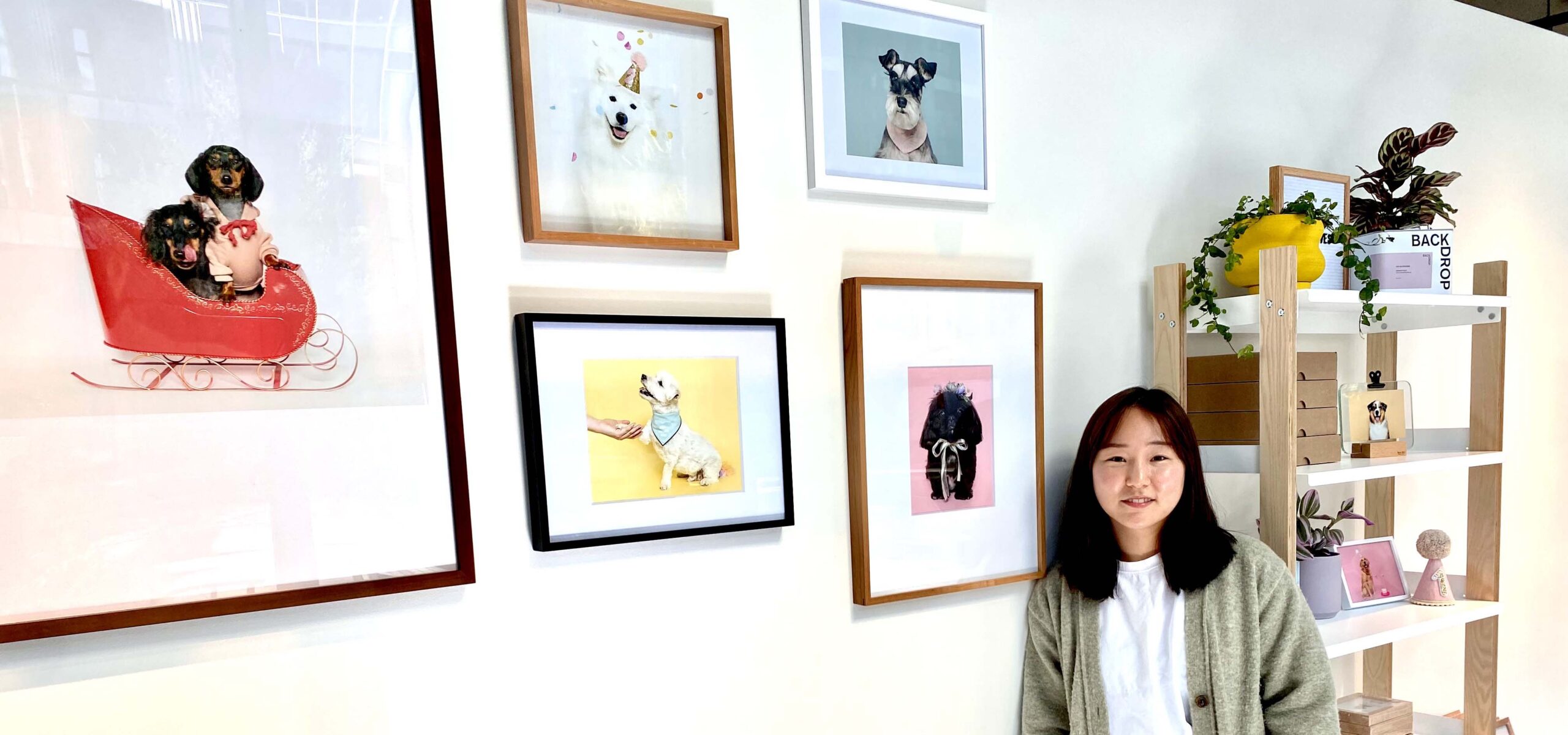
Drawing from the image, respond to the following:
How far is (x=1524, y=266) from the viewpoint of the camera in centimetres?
228

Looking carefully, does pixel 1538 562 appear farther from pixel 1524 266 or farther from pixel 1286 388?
pixel 1286 388

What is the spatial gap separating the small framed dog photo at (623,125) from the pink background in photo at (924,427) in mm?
388

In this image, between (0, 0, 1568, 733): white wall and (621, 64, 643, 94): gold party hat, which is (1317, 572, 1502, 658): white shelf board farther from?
(621, 64, 643, 94): gold party hat

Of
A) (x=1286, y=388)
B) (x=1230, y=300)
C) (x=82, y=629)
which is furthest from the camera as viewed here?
(x=1230, y=300)

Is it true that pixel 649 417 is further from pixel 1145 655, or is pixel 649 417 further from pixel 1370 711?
pixel 1370 711

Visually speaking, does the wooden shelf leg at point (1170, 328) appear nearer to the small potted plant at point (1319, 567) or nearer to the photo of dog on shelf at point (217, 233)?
the small potted plant at point (1319, 567)

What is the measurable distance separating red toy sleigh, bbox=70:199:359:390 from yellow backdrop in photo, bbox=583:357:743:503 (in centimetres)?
29

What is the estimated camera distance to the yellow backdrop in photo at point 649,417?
1104 mm

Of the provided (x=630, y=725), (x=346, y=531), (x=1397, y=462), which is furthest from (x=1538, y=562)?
(x=346, y=531)

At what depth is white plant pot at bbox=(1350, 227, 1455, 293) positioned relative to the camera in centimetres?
171

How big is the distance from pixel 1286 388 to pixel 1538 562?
1531mm

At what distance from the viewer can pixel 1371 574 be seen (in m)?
1.90

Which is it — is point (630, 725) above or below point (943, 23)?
below

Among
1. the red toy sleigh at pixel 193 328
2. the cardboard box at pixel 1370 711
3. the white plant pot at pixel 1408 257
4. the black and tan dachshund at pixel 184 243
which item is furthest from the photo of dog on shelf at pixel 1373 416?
the black and tan dachshund at pixel 184 243
